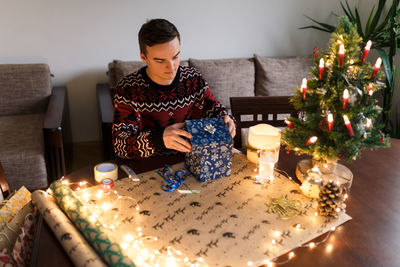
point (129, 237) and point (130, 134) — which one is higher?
point (130, 134)

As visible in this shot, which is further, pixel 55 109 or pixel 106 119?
pixel 55 109

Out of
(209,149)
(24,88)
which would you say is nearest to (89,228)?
(209,149)

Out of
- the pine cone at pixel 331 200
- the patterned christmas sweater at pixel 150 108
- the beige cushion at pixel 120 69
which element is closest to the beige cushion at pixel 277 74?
the beige cushion at pixel 120 69

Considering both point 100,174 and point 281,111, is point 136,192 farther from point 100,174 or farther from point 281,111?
point 281,111

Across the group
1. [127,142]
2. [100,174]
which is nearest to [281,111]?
[127,142]

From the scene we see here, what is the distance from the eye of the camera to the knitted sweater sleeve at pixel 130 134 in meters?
1.31

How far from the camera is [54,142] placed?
2.09 m

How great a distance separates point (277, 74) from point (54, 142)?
200 centimetres

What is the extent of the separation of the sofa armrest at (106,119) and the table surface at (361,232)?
3.23 feet

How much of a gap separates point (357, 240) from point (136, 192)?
0.68 m


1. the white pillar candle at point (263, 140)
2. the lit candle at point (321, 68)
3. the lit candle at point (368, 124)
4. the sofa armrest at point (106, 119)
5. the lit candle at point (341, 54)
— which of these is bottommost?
the sofa armrest at point (106, 119)

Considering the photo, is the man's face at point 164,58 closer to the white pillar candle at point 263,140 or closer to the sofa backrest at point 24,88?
the white pillar candle at point 263,140

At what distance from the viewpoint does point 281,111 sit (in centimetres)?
174

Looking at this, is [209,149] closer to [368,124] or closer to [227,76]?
[368,124]
